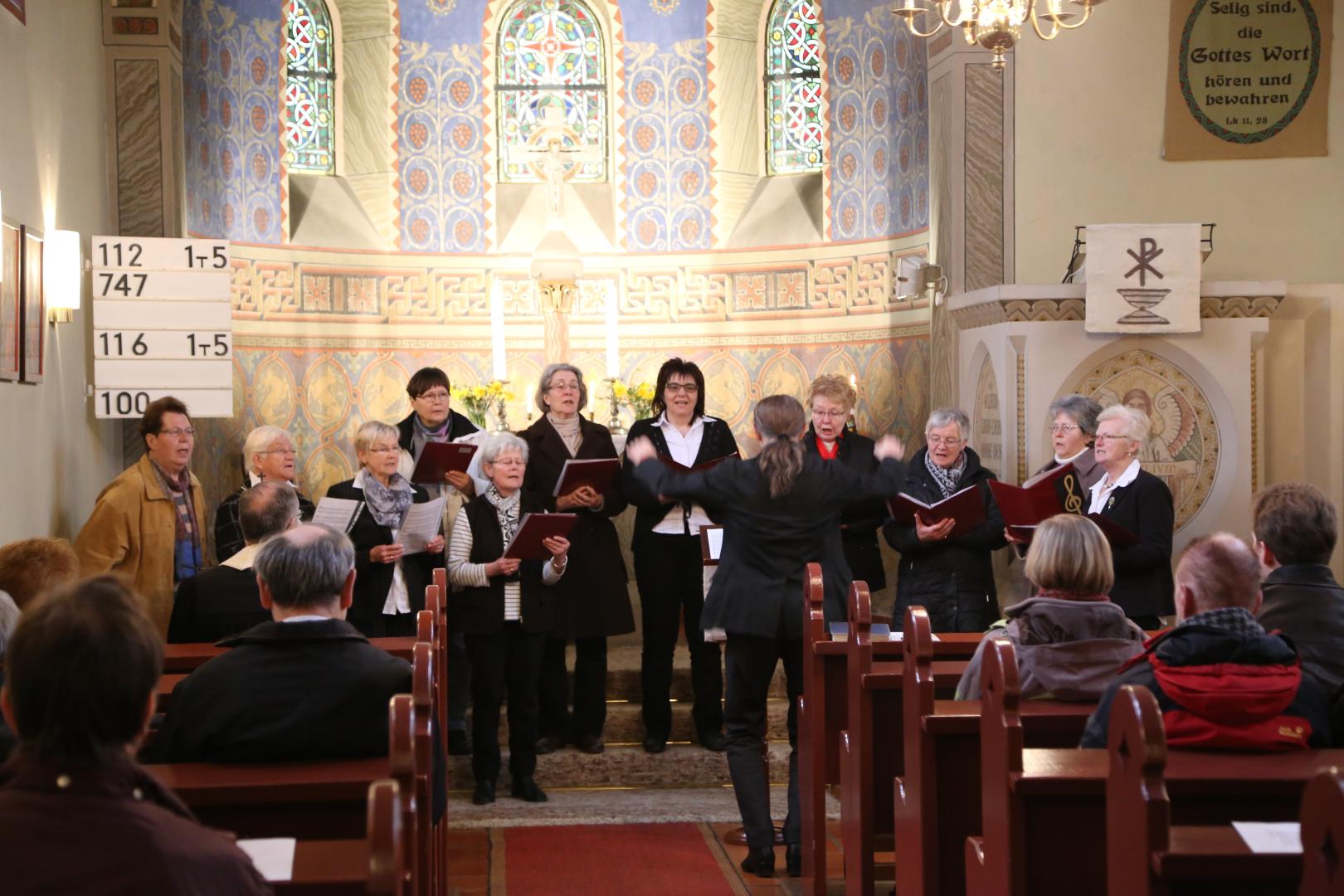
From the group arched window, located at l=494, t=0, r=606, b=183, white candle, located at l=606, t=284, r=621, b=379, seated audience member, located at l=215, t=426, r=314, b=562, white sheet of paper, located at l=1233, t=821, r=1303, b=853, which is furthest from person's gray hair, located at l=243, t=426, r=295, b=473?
arched window, located at l=494, t=0, r=606, b=183

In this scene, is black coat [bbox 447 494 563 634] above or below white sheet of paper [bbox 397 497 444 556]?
below

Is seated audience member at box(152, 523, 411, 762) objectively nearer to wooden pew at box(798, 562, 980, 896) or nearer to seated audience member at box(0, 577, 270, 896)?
seated audience member at box(0, 577, 270, 896)

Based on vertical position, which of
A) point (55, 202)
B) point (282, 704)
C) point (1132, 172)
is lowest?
point (282, 704)

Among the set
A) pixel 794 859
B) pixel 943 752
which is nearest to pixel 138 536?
pixel 794 859

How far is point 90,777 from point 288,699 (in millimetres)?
1042

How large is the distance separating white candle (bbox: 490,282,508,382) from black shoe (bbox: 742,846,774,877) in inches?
181

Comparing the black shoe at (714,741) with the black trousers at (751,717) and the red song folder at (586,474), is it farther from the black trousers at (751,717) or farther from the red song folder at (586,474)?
the black trousers at (751,717)

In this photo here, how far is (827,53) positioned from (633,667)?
481cm

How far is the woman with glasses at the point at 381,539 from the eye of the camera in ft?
17.2

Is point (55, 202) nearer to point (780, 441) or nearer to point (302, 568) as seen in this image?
point (780, 441)

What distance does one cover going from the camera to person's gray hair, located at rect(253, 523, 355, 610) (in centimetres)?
289

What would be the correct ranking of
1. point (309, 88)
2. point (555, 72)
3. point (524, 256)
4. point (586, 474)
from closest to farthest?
point (586, 474), point (309, 88), point (524, 256), point (555, 72)

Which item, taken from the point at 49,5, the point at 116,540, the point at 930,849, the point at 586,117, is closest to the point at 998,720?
the point at 930,849

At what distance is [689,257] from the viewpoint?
32.6 feet
